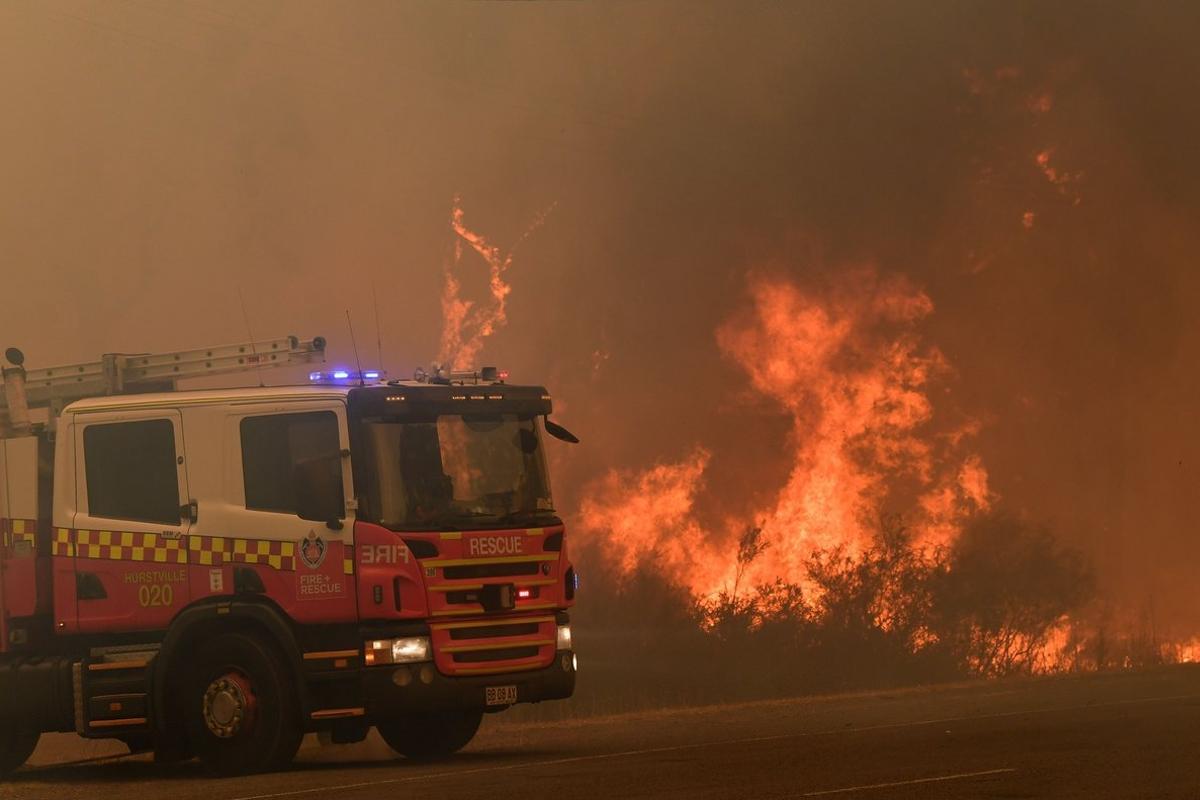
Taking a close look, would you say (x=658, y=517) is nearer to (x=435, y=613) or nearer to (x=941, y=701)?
(x=941, y=701)

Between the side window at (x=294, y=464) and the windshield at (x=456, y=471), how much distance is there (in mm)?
323

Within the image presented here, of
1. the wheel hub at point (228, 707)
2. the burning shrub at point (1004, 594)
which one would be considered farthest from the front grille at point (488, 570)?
the burning shrub at point (1004, 594)

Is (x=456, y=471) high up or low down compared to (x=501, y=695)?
up

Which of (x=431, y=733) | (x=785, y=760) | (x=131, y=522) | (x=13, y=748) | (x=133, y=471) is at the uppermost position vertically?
(x=133, y=471)

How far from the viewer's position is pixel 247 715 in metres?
A: 14.6

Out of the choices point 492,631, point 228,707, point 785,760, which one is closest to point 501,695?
point 492,631

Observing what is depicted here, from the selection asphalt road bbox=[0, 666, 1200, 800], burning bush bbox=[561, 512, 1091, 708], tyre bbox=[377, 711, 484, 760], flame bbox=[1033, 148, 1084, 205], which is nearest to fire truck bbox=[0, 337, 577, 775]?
asphalt road bbox=[0, 666, 1200, 800]

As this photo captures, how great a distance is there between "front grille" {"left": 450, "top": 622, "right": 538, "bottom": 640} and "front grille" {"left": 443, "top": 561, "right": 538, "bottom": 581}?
44 centimetres

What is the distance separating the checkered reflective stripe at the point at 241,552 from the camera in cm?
1459

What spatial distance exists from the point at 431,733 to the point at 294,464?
3.51 m

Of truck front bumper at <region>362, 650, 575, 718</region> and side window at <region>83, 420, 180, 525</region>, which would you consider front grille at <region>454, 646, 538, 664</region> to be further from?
side window at <region>83, 420, 180, 525</region>

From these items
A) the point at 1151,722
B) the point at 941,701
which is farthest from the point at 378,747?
the point at 1151,722

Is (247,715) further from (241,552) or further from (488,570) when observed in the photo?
(488,570)

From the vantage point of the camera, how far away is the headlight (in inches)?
566
